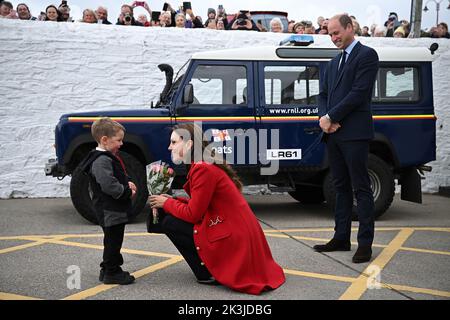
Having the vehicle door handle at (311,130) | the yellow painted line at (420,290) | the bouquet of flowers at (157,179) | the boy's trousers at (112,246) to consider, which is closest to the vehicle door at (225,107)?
the vehicle door handle at (311,130)

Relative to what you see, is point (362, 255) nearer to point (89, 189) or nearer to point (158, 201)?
point (158, 201)

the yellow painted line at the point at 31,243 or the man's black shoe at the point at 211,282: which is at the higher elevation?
the man's black shoe at the point at 211,282

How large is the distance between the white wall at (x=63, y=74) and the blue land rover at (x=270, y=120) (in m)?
2.52

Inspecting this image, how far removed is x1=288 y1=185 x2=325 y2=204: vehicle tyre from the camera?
770 centimetres

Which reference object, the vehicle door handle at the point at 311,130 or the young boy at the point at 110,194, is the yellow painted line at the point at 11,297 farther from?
the vehicle door handle at the point at 311,130

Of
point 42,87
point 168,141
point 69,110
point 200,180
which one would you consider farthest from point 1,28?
point 200,180

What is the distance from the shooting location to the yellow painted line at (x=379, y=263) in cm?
334

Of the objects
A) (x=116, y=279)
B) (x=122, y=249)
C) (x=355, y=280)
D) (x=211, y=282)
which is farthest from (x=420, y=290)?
(x=122, y=249)

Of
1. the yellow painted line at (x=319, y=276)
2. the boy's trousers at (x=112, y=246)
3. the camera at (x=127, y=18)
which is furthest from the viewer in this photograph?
the camera at (x=127, y=18)

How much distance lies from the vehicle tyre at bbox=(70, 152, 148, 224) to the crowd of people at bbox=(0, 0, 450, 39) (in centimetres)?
429

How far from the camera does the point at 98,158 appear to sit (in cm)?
343

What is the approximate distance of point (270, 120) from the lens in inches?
243

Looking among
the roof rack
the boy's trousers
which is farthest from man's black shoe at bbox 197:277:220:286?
the roof rack

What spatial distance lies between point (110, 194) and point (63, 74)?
595 centimetres
